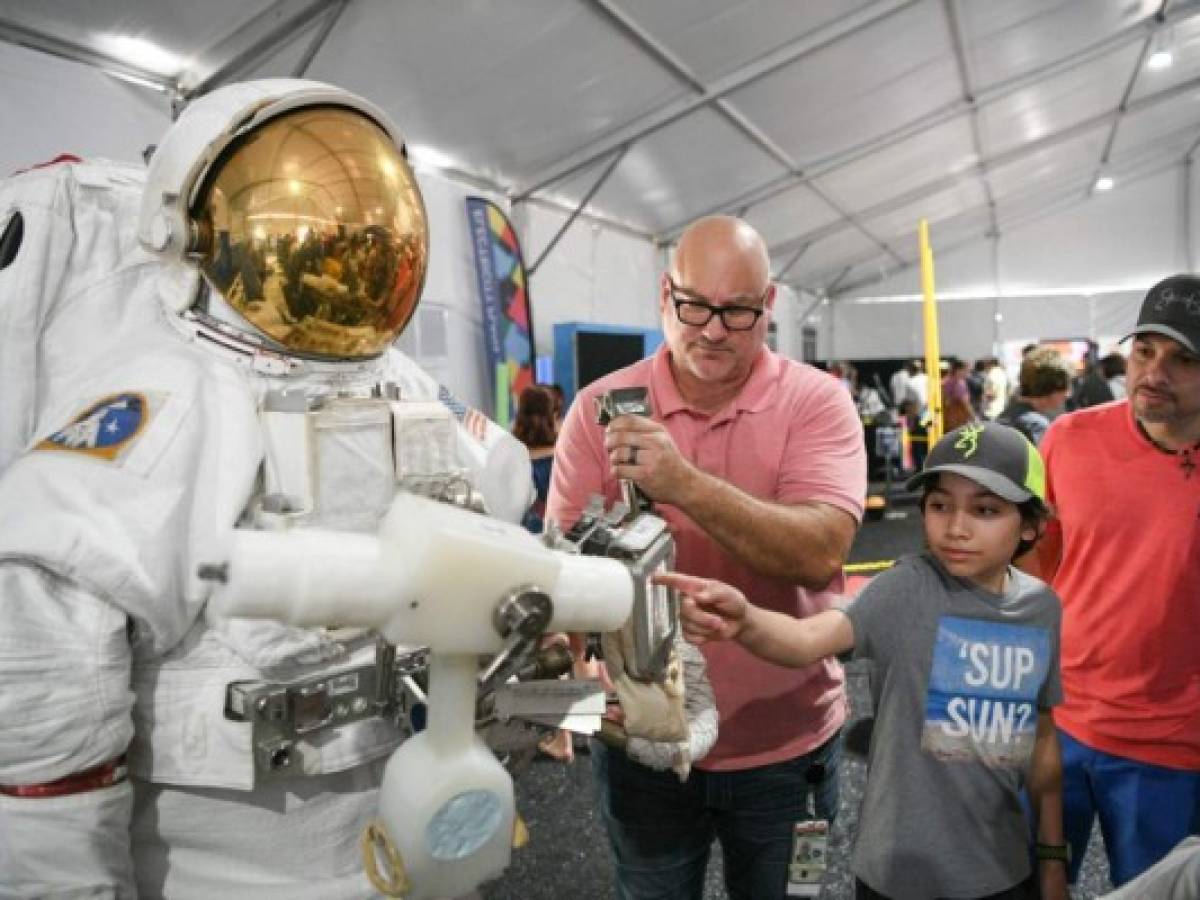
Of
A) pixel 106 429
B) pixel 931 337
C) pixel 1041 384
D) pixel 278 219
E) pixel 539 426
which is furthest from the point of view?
pixel 931 337

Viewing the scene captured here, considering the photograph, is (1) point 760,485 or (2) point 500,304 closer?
(1) point 760,485

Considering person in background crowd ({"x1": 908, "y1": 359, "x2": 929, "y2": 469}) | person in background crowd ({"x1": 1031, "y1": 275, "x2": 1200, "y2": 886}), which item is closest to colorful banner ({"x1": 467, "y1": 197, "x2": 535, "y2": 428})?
person in background crowd ({"x1": 1031, "y1": 275, "x2": 1200, "y2": 886})

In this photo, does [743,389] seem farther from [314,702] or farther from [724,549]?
[314,702]

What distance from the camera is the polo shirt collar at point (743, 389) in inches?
65.1

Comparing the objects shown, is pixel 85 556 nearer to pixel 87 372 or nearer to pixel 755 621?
pixel 87 372

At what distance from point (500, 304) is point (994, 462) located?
5.64 meters

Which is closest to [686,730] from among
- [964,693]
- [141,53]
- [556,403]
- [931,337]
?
[964,693]

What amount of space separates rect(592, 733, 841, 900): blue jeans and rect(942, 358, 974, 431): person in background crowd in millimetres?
6960

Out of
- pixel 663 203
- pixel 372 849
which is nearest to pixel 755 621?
pixel 372 849

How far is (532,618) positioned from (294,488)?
0.56 meters

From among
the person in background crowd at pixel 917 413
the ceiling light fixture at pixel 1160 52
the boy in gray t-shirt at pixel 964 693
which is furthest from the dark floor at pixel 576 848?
the ceiling light fixture at pixel 1160 52

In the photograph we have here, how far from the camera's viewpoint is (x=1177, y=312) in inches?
71.5

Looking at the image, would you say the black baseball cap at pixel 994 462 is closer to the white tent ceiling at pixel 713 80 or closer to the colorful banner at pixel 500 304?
the white tent ceiling at pixel 713 80

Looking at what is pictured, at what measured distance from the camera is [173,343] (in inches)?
48.3
